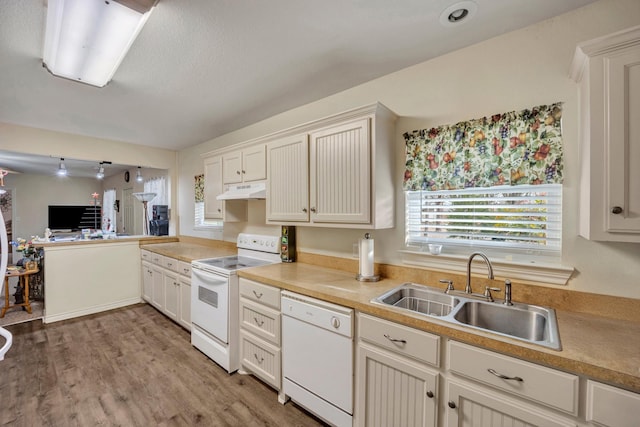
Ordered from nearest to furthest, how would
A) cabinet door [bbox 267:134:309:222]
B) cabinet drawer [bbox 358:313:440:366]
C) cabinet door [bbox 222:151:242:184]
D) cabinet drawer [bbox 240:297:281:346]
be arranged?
cabinet drawer [bbox 358:313:440:366] → cabinet drawer [bbox 240:297:281:346] → cabinet door [bbox 267:134:309:222] → cabinet door [bbox 222:151:242:184]

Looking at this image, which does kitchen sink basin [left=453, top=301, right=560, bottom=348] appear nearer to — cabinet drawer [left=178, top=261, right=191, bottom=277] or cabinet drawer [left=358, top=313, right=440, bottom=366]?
cabinet drawer [left=358, top=313, right=440, bottom=366]

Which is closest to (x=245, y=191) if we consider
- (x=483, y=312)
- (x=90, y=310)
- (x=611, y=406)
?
(x=483, y=312)

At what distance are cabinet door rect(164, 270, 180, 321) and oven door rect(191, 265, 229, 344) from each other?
56 centimetres

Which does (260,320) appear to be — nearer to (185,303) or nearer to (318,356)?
(318,356)

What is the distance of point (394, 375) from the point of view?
1451 millimetres

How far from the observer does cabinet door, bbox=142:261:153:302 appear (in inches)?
153

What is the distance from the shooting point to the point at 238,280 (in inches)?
93.7

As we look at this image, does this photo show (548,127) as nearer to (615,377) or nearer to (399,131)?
(399,131)

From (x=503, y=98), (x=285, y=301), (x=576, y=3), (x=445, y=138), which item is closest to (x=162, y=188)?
(x=285, y=301)

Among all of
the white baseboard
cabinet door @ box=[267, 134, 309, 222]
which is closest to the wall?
cabinet door @ box=[267, 134, 309, 222]

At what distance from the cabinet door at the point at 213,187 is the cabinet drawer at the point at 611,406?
309cm

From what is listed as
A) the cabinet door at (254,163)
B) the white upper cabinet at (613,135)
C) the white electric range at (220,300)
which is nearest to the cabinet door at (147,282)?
the white electric range at (220,300)

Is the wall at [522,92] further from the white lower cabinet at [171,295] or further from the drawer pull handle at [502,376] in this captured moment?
the white lower cabinet at [171,295]

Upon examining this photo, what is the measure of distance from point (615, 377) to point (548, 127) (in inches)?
48.1
